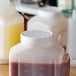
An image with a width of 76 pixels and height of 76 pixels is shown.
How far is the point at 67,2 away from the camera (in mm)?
985

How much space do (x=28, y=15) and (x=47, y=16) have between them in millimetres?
146

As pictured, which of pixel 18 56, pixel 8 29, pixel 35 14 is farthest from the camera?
pixel 35 14

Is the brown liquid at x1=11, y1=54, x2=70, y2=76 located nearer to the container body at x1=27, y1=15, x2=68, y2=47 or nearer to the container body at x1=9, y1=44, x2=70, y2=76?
the container body at x1=9, y1=44, x2=70, y2=76

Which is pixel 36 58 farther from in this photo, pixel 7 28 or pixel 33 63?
pixel 7 28

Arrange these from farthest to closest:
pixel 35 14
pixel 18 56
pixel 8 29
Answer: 1. pixel 35 14
2. pixel 8 29
3. pixel 18 56

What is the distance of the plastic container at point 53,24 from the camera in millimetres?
833

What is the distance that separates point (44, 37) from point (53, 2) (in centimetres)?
43

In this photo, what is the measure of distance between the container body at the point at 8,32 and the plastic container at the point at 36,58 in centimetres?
20

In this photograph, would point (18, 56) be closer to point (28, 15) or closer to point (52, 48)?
point (52, 48)

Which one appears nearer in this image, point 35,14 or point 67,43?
point 67,43

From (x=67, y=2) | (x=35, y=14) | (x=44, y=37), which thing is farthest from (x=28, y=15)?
(x=44, y=37)

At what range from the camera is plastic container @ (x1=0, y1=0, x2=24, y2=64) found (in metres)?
0.81

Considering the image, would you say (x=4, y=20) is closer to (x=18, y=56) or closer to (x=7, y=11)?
(x=7, y=11)

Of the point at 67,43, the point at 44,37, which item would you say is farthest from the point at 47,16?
the point at 44,37
